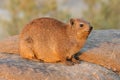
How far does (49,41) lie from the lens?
7.60 metres

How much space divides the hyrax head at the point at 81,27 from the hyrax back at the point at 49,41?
0.04 meters

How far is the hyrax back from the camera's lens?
7.51 m

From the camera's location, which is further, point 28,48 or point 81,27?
point 28,48

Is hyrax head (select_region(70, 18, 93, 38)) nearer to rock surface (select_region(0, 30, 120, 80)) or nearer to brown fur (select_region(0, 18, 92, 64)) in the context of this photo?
brown fur (select_region(0, 18, 92, 64))

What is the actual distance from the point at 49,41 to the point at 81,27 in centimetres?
69

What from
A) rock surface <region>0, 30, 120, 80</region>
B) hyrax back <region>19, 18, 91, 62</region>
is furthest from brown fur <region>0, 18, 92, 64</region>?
rock surface <region>0, 30, 120, 80</region>

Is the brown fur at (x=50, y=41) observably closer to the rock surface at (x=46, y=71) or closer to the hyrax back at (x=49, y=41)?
the hyrax back at (x=49, y=41)

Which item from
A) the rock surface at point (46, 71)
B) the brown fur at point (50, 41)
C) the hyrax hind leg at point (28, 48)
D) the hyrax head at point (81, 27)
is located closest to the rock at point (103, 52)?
the rock surface at point (46, 71)

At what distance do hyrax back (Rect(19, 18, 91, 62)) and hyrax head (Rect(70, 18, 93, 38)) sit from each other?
40 millimetres

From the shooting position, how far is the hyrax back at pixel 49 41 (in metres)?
7.51

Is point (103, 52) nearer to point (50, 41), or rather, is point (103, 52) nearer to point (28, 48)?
point (50, 41)

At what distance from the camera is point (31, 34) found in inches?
302

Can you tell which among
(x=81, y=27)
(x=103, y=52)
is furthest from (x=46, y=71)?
(x=103, y=52)

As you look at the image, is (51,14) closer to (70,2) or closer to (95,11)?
(95,11)
